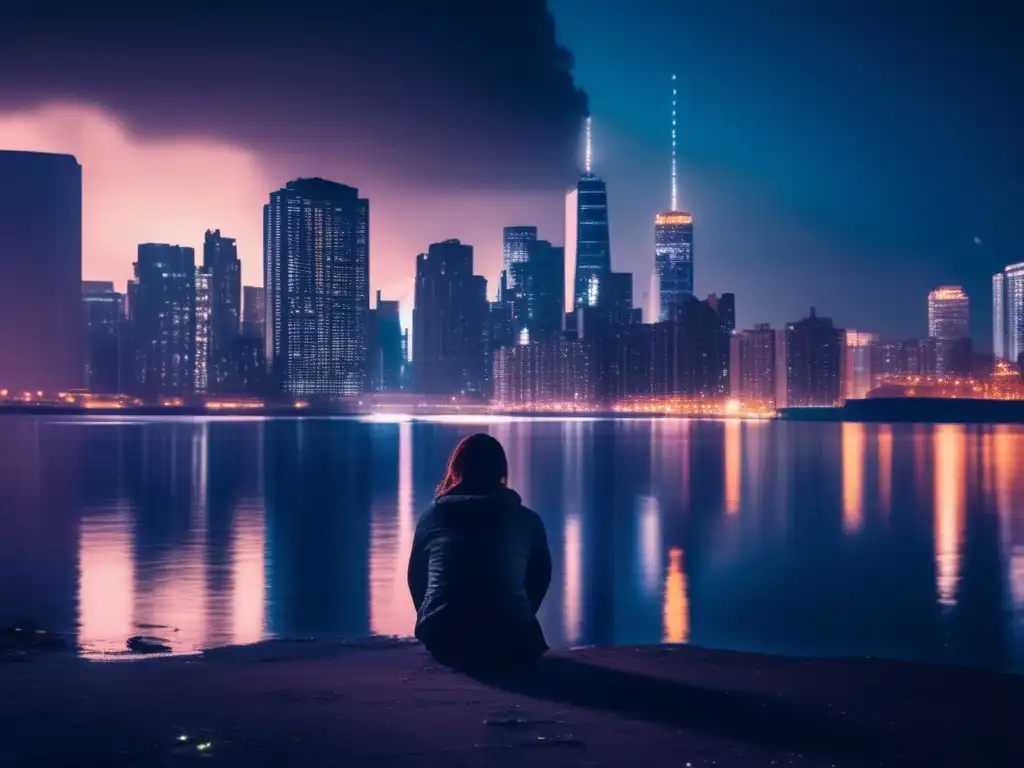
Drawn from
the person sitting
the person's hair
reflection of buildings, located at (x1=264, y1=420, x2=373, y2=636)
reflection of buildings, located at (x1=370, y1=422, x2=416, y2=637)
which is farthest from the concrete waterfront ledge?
reflection of buildings, located at (x1=370, y1=422, x2=416, y2=637)

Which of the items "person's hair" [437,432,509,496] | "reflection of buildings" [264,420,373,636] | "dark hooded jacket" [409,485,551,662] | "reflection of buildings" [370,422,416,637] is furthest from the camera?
"reflection of buildings" [370,422,416,637]

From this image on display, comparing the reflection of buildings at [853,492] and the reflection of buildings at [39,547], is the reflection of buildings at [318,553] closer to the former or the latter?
the reflection of buildings at [39,547]

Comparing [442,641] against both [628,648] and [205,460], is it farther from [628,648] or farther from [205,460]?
[205,460]

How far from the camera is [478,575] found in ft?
31.1

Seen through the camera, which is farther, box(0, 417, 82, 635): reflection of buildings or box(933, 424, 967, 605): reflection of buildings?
box(933, 424, 967, 605): reflection of buildings

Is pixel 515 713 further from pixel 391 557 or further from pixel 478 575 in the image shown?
pixel 391 557

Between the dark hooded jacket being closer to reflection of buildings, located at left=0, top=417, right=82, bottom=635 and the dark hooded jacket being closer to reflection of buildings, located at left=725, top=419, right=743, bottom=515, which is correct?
reflection of buildings, located at left=0, top=417, right=82, bottom=635

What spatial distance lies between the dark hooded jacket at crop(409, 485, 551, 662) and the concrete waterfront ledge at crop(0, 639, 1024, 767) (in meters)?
0.33

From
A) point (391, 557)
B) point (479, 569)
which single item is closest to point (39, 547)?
point (391, 557)

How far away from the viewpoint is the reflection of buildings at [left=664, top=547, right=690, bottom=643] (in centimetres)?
1788

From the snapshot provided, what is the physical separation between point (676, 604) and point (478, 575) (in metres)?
12.1

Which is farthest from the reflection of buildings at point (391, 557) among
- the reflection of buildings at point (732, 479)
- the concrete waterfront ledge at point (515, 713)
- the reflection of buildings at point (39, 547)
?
the reflection of buildings at point (732, 479)

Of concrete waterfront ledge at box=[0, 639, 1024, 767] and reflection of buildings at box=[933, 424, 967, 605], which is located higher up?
concrete waterfront ledge at box=[0, 639, 1024, 767]

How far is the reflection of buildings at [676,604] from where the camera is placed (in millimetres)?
17875
